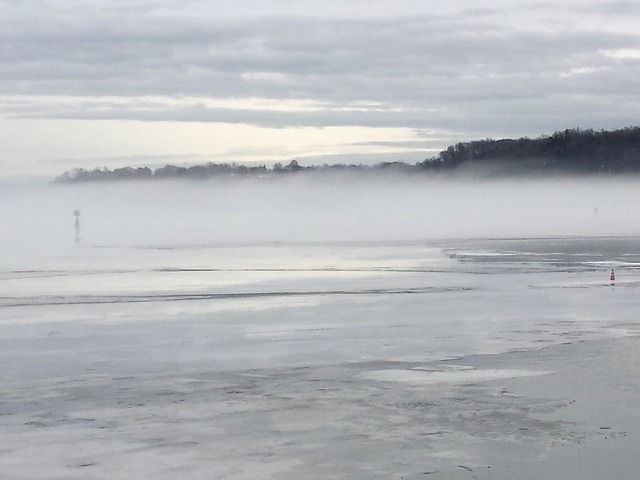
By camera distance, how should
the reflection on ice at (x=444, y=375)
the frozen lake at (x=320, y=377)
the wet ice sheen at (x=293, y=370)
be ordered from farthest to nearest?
the reflection on ice at (x=444, y=375), the wet ice sheen at (x=293, y=370), the frozen lake at (x=320, y=377)

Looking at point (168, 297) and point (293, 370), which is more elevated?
point (293, 370)

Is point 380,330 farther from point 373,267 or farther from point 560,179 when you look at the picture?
point 560,179

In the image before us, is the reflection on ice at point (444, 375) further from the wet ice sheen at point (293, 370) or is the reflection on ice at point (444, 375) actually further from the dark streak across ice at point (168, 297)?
the dark streak across ice at point (168, 297)

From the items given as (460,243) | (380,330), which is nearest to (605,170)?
(460,243)

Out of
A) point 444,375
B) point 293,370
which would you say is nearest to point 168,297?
point 293,370

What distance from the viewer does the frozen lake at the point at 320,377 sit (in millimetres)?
9633

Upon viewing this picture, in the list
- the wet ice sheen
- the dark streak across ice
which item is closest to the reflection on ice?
the wet ice sheen

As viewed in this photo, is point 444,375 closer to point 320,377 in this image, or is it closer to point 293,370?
point 320,377

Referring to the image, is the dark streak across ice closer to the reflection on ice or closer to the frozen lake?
the frozen lake

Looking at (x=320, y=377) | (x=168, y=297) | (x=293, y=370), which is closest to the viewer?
(x=320, y=377)

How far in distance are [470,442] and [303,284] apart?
16.9 meters

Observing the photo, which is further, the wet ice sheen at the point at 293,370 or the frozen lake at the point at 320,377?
the wet ice sheen at the point at 293,370

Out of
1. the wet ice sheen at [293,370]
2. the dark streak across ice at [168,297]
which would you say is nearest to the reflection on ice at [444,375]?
the wet ice sheen at [293,370]

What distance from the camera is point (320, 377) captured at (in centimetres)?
1364
